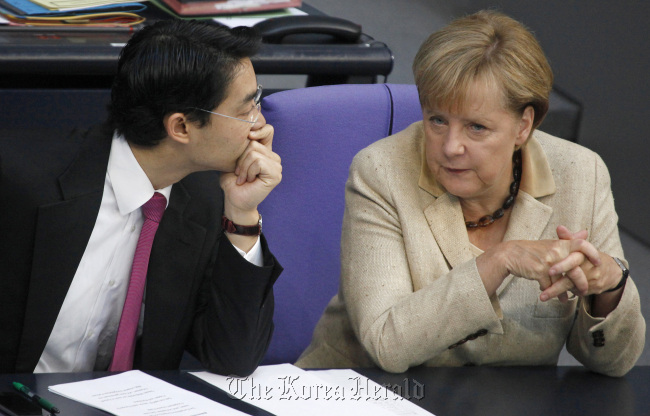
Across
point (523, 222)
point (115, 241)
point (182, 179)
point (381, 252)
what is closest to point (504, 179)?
point (523, 222)

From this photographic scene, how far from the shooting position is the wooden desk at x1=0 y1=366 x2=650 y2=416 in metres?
1.43

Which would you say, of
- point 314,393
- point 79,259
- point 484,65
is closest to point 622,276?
point 484,65

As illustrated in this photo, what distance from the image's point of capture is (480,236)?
1.89 meters

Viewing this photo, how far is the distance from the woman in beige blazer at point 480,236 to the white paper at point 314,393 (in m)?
0.12

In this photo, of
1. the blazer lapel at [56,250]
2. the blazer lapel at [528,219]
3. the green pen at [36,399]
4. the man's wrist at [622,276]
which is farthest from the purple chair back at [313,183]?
the green pen at [36,399]

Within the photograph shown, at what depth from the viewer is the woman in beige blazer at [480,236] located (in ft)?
5.39

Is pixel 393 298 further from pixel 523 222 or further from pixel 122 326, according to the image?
pixel 122 326

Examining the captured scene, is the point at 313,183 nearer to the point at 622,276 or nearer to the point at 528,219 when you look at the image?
the point at 528,219

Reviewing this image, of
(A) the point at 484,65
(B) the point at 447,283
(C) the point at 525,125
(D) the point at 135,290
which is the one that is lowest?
(D) the point at 135,290

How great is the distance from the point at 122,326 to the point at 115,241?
0.55 ft

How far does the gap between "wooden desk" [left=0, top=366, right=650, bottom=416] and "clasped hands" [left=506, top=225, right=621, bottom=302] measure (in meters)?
0.16

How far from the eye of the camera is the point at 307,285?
2229mm

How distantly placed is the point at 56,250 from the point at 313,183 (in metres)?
0.74

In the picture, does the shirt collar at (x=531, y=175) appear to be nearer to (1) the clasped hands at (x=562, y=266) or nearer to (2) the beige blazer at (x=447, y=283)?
(2) the beige blazer at (x=447, y=283)
